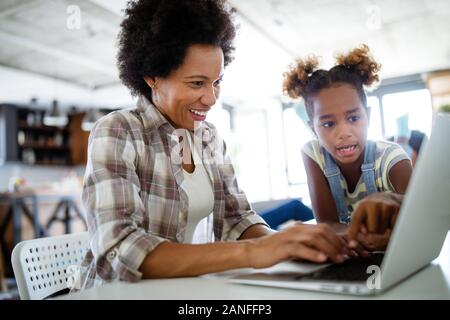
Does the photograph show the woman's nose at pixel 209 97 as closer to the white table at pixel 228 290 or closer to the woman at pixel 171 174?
the woman at pixel 171 174

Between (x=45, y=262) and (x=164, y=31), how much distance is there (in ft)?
1.49

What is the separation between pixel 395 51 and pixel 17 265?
0.77 meters

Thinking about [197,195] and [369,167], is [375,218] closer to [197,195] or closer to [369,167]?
[369,167]

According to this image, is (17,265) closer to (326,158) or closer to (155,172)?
(155,172)

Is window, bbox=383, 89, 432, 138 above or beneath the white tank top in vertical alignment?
above

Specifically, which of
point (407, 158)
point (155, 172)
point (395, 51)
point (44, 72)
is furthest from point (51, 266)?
point (44, 72)

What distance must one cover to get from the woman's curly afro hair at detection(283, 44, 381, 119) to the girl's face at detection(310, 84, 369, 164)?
1cm

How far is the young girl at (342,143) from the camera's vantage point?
0.61m

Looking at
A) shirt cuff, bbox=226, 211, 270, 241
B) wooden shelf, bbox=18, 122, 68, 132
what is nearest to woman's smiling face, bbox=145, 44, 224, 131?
shirt cuff, bbox=226, 211, 270, 241

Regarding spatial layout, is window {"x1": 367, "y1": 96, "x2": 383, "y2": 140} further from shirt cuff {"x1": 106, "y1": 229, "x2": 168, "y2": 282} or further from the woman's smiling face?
shirt cuff {"x1": 106, "y1": 229, "x2": 168, "y2": 282}

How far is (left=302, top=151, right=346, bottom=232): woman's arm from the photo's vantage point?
0.64 m

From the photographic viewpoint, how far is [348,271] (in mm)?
422

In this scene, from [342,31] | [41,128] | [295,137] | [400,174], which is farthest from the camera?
[41,128]

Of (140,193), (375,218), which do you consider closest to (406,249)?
(375,218)
